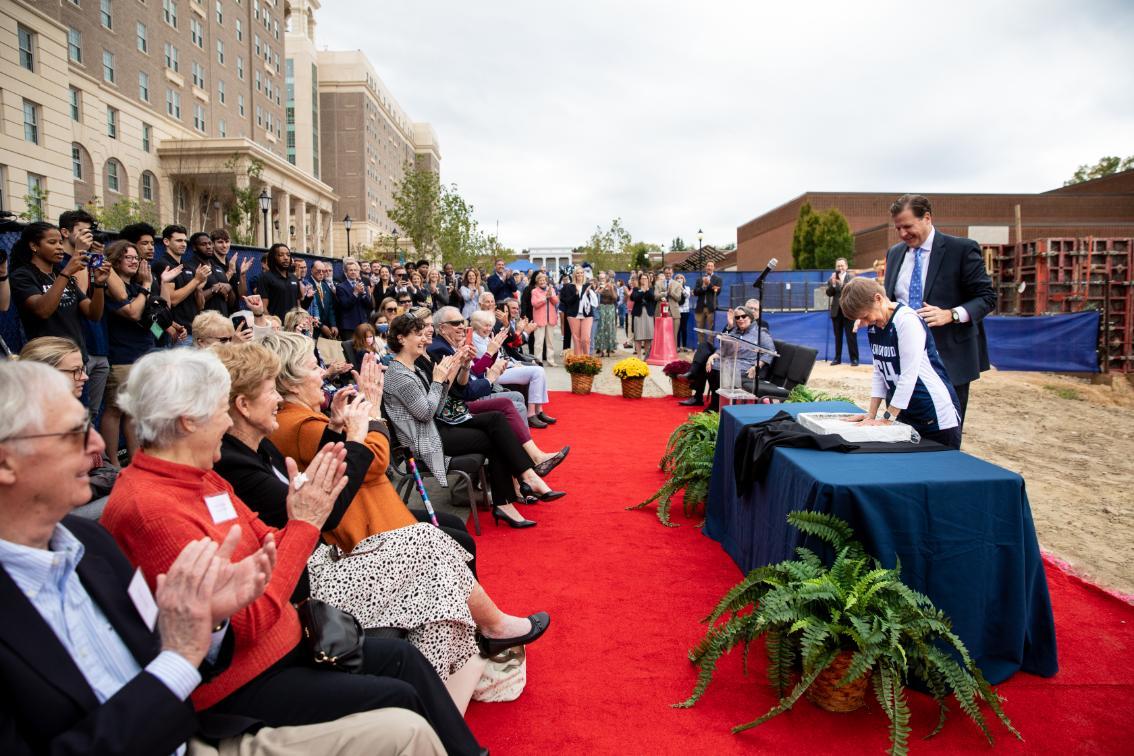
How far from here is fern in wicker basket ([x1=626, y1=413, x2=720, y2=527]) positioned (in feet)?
15.8

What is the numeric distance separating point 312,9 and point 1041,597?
246ft

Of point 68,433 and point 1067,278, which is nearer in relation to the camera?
point 68,433

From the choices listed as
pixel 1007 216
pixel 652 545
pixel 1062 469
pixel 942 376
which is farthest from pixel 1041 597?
pixel 1007 216

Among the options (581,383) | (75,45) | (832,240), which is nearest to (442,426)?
(581,383)

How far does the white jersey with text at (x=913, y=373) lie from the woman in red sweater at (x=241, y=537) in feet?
8.49

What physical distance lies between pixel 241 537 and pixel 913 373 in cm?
300

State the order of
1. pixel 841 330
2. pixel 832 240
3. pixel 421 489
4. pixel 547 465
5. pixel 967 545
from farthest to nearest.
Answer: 1. pixel 832 240
2. pixel 841 330
3. pixel 547 465
4. pixel 421 489
5. pixel 967 545

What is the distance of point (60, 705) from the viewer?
127 centimetres

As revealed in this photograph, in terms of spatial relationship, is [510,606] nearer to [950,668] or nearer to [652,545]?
[652,545]

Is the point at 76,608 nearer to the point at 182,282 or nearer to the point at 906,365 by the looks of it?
the point at 906,365

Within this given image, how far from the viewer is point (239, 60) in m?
41.6

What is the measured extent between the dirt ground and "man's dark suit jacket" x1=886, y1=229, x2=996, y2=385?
142cm

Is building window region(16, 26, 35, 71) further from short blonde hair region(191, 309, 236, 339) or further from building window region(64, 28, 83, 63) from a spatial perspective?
short blonde hair region(191, 309, 236, 339)

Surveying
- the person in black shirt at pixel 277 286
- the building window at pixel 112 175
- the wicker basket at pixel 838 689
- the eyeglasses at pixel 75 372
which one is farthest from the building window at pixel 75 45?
the wicker basket at pixel 838 689
